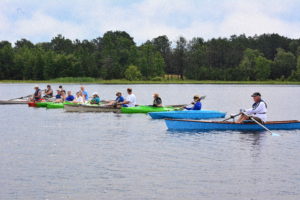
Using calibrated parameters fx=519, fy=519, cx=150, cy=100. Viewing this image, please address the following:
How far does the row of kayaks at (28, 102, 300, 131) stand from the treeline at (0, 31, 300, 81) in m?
78.6

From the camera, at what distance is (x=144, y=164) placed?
17.5 metres

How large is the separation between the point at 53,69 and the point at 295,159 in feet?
343

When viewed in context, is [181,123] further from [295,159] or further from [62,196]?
[62,196]

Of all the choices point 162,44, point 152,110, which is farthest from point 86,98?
point 162,44

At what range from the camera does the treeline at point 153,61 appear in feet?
391

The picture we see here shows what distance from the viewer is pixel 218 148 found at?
20844 mm

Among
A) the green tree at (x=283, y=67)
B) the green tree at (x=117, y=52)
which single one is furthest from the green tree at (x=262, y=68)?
the green tree at (x=117, y=52)

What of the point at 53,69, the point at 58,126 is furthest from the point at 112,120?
the point at 53,69

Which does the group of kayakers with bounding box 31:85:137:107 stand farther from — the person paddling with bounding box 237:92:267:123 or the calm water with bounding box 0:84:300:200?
the person paddling with bounding box 237:92:267:123

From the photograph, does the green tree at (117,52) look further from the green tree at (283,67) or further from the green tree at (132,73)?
the green tree at (283,67)

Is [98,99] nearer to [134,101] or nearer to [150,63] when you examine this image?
[134,101]

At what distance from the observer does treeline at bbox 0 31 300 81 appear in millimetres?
119312

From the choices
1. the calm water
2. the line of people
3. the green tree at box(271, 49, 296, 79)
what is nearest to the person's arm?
the calm water

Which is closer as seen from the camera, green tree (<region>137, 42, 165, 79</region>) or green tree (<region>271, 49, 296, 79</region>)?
green tree (<region>271, 49, 296, 79</region>)
